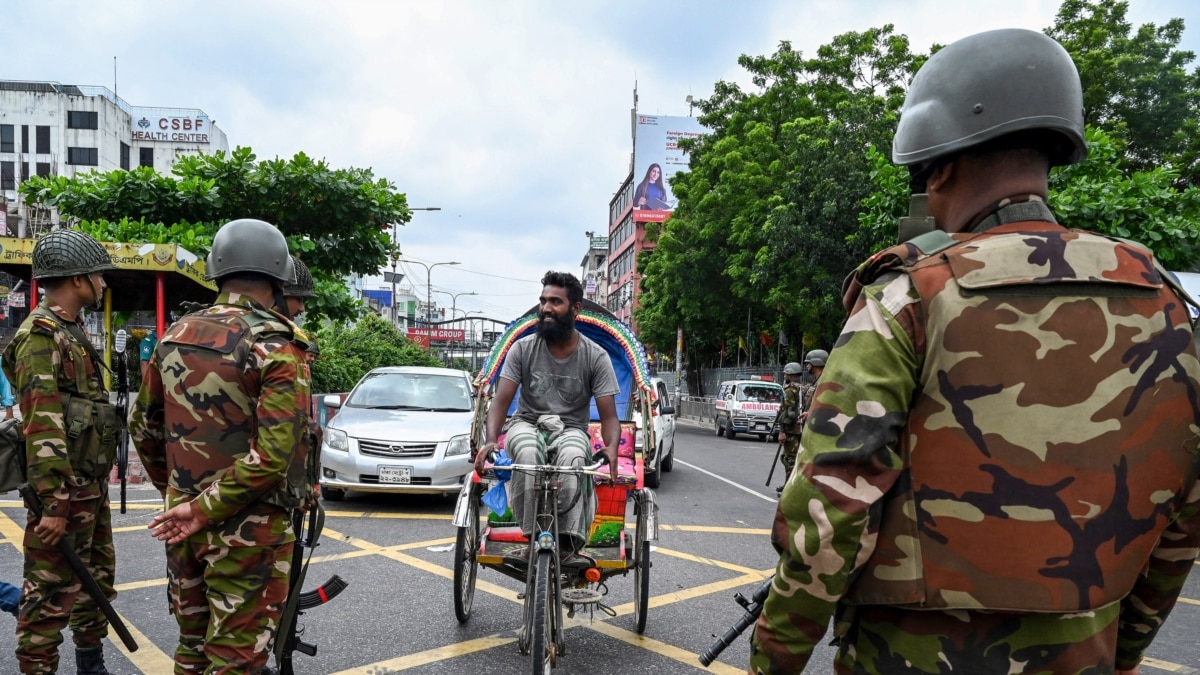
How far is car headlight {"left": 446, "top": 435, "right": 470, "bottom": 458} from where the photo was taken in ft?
29.1

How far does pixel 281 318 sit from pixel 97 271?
1.31 meters

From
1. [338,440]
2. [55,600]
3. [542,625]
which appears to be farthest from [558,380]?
[338,440]

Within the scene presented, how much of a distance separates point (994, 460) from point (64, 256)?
3.85 m

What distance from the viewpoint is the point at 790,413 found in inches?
419

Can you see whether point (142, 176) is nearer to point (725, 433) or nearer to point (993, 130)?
point (993, 130)

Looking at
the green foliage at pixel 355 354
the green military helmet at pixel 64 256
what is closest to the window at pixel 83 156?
the green foliage at pixel 355 354

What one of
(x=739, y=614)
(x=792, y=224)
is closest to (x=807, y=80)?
(x=792, y=224)

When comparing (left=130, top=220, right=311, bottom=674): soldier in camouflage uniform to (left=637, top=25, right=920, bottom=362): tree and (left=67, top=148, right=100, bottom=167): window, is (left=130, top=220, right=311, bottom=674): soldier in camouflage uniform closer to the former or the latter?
(left=637, top=25, right=920, bottom=362): tree

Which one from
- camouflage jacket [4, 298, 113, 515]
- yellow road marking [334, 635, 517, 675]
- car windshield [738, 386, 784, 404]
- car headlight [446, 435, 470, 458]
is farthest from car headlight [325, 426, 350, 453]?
car windshield [738, 386, 784, 404]

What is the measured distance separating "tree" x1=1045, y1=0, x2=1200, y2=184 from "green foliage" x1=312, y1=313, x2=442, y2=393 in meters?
17.5

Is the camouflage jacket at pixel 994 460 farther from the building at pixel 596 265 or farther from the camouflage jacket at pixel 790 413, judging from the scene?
the building at pixel 596 265

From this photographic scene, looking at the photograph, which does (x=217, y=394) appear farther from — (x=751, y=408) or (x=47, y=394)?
(x=751, y=408)

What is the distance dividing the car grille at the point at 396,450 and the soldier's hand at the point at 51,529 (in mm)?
5360

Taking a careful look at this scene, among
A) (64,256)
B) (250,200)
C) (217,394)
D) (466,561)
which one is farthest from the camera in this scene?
(250,200)
